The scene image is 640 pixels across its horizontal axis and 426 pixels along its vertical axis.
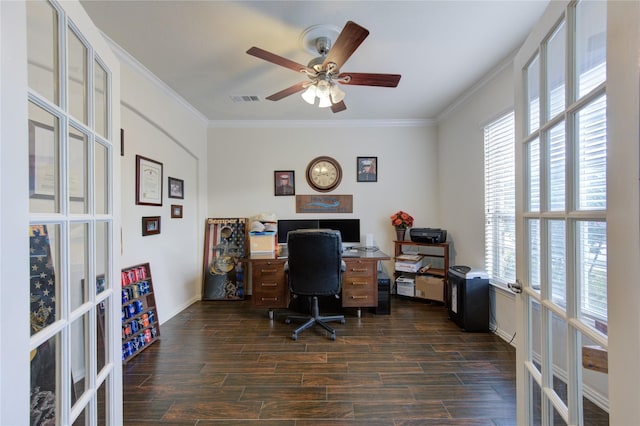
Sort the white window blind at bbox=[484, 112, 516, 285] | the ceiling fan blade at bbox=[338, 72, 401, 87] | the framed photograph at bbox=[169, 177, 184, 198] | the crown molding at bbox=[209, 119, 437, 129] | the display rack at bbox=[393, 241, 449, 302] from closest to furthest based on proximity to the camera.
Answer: the ceiling fan blade at bbox=[338, 72, 401, 87] < the white window blind at bbox=[484, 112, 516, 285] < the framed photograph at bbox=[169, 177, 184, 198] < the display rack at bbox=[393, 241, 449, 302] < the crown molding at bbox=[209, 119, 437, 129]

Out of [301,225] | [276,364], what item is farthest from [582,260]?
[301,225]

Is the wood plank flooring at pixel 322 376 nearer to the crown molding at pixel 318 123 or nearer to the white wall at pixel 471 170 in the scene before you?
the white wall at pixel 471 170

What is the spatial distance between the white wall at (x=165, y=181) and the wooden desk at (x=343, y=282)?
38.8 inches

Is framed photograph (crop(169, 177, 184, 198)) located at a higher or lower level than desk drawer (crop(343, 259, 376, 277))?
higher

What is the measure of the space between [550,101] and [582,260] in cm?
60

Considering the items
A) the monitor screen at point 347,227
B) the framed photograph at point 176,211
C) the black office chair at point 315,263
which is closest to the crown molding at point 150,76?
the framed photograph at point 176,211

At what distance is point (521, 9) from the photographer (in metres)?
1.74

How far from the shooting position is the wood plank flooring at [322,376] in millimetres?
1589

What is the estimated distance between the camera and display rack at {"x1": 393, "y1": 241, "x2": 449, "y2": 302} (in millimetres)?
3314

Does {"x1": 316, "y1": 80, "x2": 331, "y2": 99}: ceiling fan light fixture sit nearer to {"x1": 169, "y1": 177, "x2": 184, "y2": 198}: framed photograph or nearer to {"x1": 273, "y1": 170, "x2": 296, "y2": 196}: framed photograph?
{"x1": 273, "y1": 170, "x2": 296, "y2": 196}: framed photograph

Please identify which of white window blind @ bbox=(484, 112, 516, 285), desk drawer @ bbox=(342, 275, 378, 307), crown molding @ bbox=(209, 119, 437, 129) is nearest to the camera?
white window blind @ bbox=(484, 112, 516, 285)

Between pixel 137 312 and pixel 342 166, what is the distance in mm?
3025

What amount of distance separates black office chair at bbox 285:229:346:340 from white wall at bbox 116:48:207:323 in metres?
1.51

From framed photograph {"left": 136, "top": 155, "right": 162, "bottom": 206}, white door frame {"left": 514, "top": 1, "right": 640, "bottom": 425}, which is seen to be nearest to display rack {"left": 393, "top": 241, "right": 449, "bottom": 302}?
white door frame {"left": 514, "top": 1, "right": 640, "bottom": 425}
